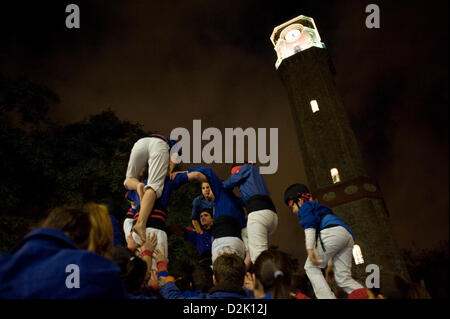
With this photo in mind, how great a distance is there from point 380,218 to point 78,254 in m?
23.1

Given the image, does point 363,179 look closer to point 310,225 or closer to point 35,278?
point 310,225

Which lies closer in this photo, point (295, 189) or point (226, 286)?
point (226, 286)

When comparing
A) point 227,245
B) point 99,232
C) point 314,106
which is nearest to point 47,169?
point 227,245

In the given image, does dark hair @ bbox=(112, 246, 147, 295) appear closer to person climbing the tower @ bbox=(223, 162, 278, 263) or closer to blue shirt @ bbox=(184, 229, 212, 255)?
person climbing the tower @ bbox=(223, 162, 278, 263)

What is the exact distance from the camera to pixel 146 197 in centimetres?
395

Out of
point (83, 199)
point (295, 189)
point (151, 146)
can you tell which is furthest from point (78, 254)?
point (83, 199)

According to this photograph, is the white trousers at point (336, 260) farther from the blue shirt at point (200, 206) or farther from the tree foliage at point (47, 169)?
the tree foliage at point (47, 169)

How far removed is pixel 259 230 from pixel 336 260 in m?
1.10

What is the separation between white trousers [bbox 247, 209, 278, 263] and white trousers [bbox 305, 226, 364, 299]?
23.9 inches

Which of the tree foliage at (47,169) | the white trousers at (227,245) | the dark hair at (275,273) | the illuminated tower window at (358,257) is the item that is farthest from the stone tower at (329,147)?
the dark hair at (275,273)

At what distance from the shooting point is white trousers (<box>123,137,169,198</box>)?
13.6 feet

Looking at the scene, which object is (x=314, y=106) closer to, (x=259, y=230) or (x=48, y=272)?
(x=259, y=230)

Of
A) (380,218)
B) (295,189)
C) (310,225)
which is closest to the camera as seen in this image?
(310,225)
